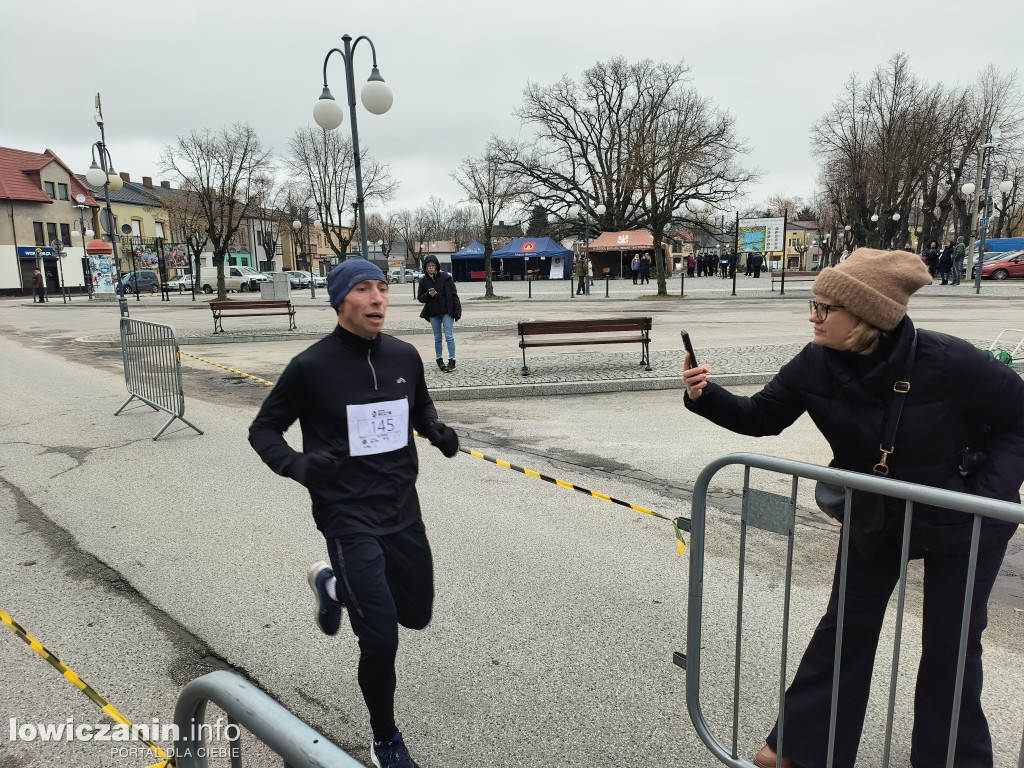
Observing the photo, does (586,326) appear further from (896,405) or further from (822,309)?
(896,405)

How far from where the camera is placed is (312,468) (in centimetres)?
230

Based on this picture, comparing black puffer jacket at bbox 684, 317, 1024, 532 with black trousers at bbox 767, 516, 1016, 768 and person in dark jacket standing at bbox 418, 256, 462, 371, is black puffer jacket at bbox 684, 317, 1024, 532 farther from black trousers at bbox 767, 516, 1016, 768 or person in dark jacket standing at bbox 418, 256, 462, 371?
person in dark jacket standing at bbox 418, 256, 462, 371

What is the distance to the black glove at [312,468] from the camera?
230 cm

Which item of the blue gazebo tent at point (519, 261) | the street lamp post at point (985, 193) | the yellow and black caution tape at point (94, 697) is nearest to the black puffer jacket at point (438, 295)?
the yellow and black caution tape at point (94, 697)

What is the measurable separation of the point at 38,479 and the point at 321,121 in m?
8.02

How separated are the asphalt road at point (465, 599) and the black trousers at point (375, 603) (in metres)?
0.35

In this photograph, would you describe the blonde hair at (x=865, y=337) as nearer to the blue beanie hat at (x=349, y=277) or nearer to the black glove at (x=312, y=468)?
the blue beanie hat at (x=349, y=277)

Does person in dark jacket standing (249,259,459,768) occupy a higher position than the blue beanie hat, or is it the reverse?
the blue beanie hat

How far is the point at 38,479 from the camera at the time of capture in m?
5.96

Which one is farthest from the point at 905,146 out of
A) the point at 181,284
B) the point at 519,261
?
the point at 181,284

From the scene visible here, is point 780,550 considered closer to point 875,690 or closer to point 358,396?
point 875,690

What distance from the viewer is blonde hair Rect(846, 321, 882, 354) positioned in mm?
2074

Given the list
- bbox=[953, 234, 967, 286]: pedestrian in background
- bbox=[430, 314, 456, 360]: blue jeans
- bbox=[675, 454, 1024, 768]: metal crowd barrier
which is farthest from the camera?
bbox=[953, 234, 967, 286]: pedestrian in background

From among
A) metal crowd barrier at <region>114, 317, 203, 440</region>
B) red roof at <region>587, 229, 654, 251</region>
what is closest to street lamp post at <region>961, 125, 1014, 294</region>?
red roof at <region>587, 229, 654, 251</region>
